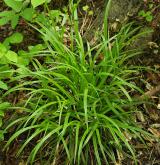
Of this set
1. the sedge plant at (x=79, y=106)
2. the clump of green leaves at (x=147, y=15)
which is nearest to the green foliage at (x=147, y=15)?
the clump of green leaves at (x=147, y=15)

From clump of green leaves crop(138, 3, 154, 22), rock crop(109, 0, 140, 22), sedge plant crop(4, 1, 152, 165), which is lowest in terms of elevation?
sedge plant crop(4, 1, 152, 165)

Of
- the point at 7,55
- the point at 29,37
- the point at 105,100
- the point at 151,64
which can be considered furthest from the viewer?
the point at 29,37

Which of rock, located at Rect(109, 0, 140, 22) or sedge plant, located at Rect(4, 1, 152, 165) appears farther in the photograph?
rock, located at Rect(109, 0, 140, 22)

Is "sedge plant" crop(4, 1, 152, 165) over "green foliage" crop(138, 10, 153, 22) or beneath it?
beneath

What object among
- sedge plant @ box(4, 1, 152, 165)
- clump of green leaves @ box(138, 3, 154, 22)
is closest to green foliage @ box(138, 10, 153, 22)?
clump of green leaves @ box(138, 3, 154, 22)

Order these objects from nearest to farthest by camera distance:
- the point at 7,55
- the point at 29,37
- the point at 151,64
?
the point at 7,55
the point at 151,64
the point at 29,37

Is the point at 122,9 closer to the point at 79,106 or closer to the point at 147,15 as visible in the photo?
the point at 147,15

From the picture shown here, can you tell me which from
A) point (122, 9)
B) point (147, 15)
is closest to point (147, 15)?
point (147, 15)

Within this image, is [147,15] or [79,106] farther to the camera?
[147,15]

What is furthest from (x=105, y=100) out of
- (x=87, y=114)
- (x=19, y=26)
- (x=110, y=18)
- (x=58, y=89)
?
(x=19, y=26)

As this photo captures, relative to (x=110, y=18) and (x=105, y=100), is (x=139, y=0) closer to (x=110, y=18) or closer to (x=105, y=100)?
(x=110, y=18)

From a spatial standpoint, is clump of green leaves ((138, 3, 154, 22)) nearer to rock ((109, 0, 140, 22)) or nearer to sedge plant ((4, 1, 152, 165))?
rock ((109, 0, 140, 22))
